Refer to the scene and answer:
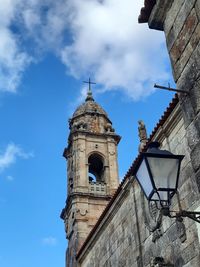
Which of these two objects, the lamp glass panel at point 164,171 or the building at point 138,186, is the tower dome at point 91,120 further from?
the lamp glass panel at point 164,171

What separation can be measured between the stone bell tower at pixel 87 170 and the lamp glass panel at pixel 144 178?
12717 millimetres

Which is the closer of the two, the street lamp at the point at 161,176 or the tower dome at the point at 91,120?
the street lamp at the point at 161,176

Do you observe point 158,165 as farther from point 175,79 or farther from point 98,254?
point 98,254

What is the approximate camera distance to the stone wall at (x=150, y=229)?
6648 millimetres

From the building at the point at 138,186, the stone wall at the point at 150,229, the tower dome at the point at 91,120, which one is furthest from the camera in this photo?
the tower dome at the point at 91,120

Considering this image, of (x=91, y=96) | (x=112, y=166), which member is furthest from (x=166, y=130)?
(x=91, y=96)

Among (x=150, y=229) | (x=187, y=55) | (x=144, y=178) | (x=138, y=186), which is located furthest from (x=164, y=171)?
(x=138, y=186)

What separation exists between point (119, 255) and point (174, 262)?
133 inches

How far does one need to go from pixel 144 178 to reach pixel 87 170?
1456cm

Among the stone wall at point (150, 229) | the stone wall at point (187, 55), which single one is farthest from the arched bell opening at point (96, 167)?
the stone wall at point (187, 55)

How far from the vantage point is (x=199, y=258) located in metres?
6.16

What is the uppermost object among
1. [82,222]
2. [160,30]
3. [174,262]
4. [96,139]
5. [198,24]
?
[96,139]

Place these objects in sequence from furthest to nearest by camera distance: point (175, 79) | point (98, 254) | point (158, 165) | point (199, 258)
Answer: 1. point (98, 254)
2. point (199, 258)
3. point (175, 79)
4. point (158, 165)

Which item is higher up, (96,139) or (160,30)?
(96,139)
